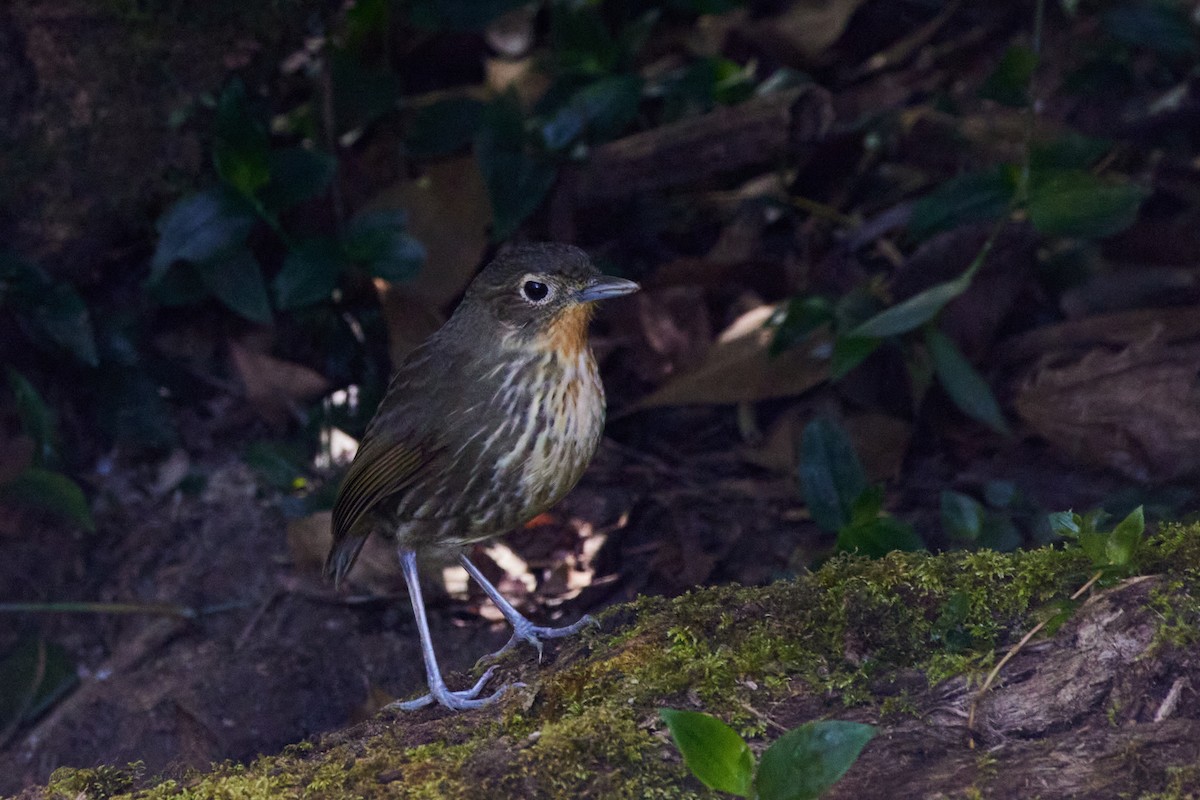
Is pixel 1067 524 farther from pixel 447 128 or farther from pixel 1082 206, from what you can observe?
pixel 447 128

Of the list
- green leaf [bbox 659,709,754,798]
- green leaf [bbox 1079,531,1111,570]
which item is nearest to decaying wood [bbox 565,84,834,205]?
green leaf [bbox 1079,531,1111,570]

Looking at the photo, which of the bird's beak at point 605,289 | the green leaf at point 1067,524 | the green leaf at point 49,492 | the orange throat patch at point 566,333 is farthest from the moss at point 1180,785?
the green leaf at point 49,492

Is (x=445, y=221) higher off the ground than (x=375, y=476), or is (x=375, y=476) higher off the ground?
(x=445, y=221)

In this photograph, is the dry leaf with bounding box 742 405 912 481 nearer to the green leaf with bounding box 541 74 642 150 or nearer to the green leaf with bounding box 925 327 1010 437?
the green leaf with bounding box 925 327 1010 437

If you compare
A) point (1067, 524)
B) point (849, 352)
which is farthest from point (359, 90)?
point (1067, 524)

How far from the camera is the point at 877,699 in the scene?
8.04 ft

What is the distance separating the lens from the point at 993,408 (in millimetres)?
4293

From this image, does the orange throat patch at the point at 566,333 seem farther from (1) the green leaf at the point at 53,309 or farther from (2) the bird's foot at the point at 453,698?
(1) the green leaf at the point at 53,309

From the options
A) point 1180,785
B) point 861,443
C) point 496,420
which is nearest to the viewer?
point 1180,785

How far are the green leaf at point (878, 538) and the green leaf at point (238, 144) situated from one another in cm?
259

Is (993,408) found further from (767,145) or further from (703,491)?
(767,145)

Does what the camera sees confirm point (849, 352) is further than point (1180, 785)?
Yes

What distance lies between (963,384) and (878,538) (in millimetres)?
1044

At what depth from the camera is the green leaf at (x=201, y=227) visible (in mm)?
4609
